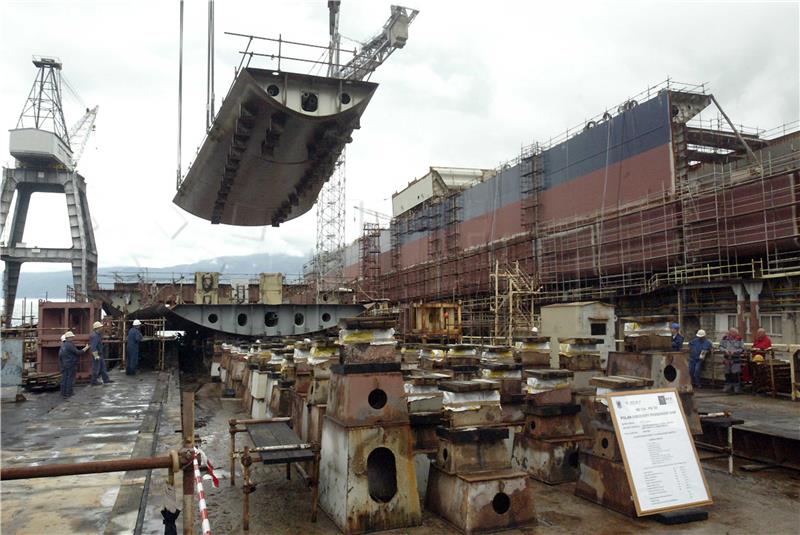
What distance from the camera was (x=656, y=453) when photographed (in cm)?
602

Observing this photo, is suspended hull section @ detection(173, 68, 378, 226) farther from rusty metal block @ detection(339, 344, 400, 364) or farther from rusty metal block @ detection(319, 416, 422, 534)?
rusty metal block @ detection(319, 416, 422, 534)

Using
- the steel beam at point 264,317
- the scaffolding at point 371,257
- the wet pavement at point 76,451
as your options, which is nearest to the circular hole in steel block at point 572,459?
the wet pavement at point 76,451

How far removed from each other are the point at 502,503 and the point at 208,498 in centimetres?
365

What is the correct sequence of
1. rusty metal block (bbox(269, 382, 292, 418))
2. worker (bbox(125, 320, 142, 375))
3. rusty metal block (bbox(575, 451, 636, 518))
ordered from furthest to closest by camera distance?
worker (bbox(125, 320, 142, 375)) → rusty metal block (bbox(269, 382, 292, 418)) → rusty metal block (bbox(575, 451, 636, 518))

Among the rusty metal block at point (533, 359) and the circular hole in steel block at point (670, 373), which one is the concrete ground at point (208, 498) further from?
the rusty metal block at point (533, 359)

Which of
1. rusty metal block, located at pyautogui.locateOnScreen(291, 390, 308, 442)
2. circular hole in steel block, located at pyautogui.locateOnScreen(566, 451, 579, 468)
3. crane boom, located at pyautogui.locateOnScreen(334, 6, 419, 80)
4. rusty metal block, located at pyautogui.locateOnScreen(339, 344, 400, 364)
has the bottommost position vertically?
circular hole in steel block, located at pyautogui.locateOnScreen(566, 451, 579, 468)

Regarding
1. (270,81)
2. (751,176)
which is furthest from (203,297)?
(751,176)

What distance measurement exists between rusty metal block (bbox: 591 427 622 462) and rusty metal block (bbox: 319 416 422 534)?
2.29 m

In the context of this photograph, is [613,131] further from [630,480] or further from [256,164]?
[630,480]

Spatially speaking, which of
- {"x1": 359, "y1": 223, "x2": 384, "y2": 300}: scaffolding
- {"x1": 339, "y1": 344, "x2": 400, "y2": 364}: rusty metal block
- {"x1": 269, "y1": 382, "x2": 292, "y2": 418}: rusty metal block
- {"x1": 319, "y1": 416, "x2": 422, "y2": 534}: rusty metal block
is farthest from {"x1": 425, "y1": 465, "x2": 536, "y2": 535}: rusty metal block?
{"x1": 359, "y1": 223, "x2": 384, "y2": 300}: scaffolding

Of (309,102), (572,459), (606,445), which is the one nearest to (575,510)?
(606,445)

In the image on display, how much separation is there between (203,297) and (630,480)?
69.1ft

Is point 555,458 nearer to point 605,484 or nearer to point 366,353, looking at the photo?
point 605,484

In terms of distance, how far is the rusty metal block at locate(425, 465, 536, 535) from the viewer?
A: 5.64 metres
